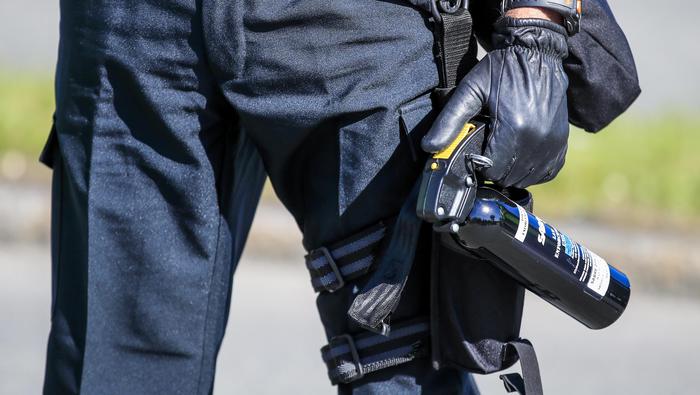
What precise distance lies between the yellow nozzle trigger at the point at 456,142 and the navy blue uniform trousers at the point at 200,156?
86 millimetres

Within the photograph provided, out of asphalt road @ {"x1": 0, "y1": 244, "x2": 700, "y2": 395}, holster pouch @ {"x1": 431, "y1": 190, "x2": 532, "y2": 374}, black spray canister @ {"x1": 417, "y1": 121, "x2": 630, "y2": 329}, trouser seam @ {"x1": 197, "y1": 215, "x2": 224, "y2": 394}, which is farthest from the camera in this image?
asphalt road @ {"x1": 0, "y1": 244, "x2": 700, "y2": 395}

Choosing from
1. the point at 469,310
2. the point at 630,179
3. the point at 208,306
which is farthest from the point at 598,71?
the point at 630,179

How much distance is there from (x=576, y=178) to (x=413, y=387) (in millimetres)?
2890

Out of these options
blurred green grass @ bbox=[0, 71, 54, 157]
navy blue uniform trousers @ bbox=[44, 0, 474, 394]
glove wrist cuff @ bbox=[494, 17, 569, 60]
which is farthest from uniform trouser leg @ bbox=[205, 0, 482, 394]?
blurred green grass @ bbox=[0, 71, 54, 157]

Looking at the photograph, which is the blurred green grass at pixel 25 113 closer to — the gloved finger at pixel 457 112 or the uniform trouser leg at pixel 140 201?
the uniform trouser leg at pixel 140 201

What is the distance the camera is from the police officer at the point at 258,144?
1.58 meters

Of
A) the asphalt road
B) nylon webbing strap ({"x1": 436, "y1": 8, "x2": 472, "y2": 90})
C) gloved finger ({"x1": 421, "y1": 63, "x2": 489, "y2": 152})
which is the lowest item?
the asphalt road

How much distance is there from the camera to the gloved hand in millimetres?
1513

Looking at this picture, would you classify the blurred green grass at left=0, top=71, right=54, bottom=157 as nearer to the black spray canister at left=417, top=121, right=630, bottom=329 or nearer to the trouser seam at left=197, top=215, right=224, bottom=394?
the trouser seam at left=197, top=215, right=224, bottom=394

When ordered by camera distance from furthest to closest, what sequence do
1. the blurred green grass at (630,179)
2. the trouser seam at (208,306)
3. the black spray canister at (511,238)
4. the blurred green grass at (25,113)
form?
the blurred green grass at (25,113), the blurred green grass at (630,179), the trouser seam at (208,306), the black spray canister at (511,238)

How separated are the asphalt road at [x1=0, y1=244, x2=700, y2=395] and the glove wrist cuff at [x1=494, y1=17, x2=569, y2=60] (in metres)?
1.85

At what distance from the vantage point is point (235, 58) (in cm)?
162

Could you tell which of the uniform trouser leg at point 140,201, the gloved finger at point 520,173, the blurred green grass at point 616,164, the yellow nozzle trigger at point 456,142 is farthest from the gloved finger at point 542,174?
the blurred green grass at point 616,164

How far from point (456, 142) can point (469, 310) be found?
0.26 meters
